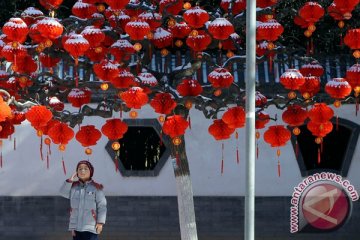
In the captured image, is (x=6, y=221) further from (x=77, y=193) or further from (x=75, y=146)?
(x=77, y=193)

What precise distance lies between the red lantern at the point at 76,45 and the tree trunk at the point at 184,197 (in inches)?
82.0

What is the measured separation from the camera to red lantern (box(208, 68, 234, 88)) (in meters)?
9.48

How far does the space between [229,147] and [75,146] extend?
2572 mm

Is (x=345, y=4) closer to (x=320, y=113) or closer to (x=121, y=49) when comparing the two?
(x=320, y=113)

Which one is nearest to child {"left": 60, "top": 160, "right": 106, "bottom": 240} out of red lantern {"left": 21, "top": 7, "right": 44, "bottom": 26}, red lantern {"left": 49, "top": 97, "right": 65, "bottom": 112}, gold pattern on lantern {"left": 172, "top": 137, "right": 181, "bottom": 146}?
red lantern {"left": 49, "top": 97, "right": 65, "bottom": 112}

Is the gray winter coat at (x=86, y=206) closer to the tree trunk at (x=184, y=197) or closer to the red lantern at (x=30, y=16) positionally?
the tree trunk at (x=184, y=197)

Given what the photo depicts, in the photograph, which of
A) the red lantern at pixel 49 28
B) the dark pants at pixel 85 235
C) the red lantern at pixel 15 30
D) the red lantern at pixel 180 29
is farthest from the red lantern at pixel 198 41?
the dark pants at pixel 85 235

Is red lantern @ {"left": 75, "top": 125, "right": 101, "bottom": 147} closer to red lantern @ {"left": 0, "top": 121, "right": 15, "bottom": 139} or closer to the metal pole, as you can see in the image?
red lantern @ {"left": 0, "top": 121, "right": 15, "bottom": 139}

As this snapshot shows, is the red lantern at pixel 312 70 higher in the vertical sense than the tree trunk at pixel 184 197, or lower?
higher

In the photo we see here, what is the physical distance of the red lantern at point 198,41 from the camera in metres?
9.62

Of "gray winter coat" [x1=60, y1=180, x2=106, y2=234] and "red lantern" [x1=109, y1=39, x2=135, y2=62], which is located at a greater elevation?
"red lantern" [x1=109, y1=39, x2=135, y2=62]

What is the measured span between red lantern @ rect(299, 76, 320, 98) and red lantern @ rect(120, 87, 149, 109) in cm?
183

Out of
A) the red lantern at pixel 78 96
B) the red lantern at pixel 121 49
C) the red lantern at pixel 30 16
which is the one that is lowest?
the red lantern at pixel 78 96

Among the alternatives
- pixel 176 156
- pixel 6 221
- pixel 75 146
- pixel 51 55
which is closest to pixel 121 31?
pixel 51 55
